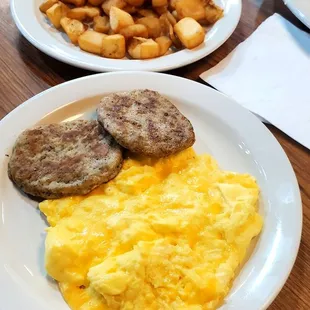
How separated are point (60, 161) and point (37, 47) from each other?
0.67 m

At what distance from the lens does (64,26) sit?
201cm

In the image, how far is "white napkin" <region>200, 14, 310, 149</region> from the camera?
1.86m

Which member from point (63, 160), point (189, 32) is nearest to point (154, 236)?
point (63, 160)

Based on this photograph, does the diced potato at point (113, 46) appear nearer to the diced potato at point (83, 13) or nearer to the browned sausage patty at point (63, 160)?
the diced potato at point (83, 13)

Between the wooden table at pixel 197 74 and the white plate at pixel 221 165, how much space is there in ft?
0.45

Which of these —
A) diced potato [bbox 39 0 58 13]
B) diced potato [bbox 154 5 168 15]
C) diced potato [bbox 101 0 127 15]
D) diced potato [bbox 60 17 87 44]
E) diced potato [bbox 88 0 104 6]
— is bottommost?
diced potato [bbox 39 0 58 13]

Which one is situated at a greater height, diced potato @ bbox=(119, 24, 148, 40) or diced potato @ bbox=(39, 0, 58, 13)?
diced potato @ bbox=(119, 24, 148, 40)

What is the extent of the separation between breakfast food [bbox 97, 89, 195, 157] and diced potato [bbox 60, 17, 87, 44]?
19.7 inches

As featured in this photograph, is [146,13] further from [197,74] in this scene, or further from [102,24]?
[197,74]

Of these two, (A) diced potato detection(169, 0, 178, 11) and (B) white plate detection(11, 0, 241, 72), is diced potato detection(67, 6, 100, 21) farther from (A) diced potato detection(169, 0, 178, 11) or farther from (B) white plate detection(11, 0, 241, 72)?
(A) diced potato detection(169, 0, 178, 11)

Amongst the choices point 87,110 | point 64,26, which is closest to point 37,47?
point 64,26

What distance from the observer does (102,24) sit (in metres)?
2.04

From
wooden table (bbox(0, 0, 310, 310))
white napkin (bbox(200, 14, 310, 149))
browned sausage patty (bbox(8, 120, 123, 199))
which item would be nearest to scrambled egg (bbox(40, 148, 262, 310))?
browned sausage patty (bbox(8, 120, 123, 199))

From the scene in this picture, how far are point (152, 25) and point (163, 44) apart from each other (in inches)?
4.4
